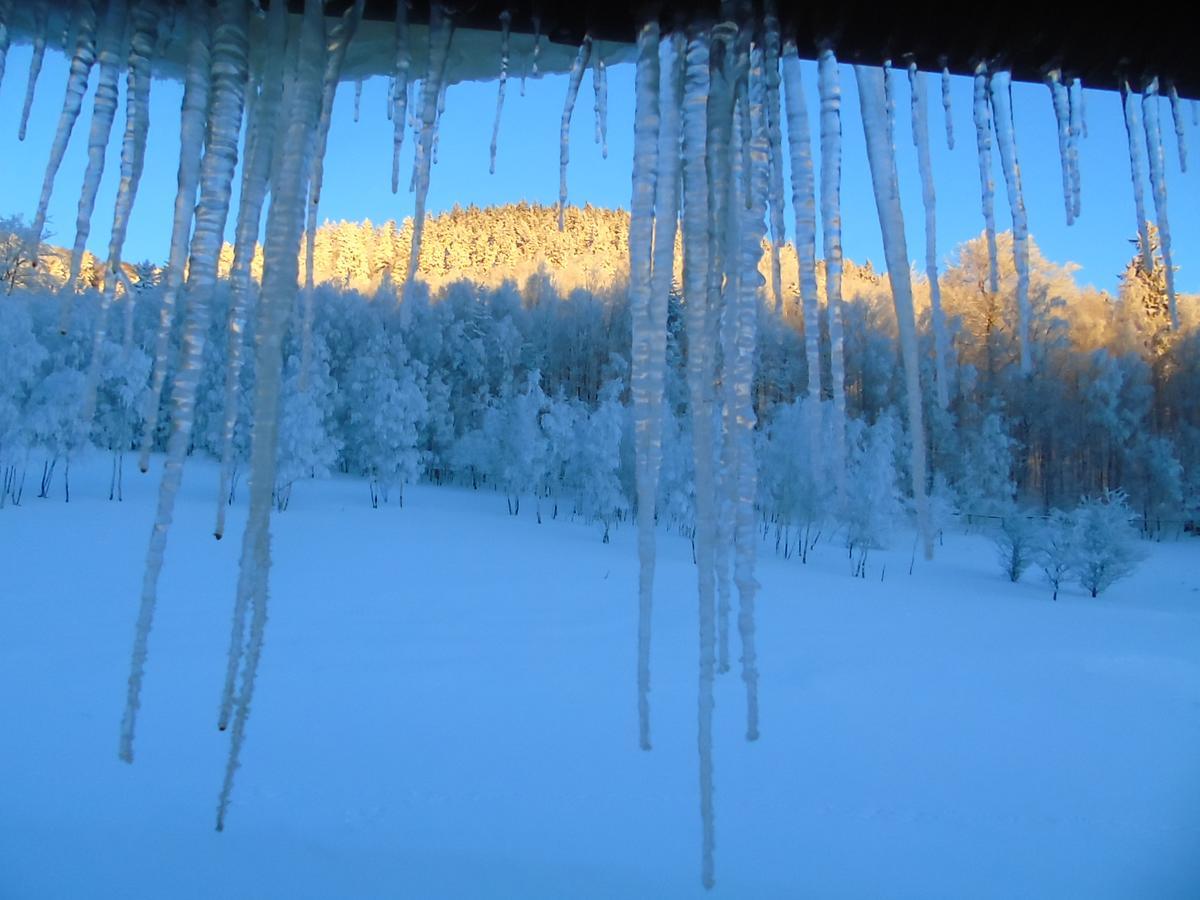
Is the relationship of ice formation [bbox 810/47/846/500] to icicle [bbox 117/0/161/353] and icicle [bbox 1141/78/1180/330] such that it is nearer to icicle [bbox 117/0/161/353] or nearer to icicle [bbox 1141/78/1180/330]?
icicle [bbox 1141/78/1180/330]

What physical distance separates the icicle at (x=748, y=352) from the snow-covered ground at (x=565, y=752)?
10.5 feet

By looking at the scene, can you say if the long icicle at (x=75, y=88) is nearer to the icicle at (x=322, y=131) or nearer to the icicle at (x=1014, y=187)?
the icicle at (x=322, y=131)

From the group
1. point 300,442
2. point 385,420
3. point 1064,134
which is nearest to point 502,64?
point 1064,134

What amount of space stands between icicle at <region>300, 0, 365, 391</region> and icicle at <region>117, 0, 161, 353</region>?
0.88 ft

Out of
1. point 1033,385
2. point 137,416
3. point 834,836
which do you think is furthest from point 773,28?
point 1033,385

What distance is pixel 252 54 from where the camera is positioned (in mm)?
1240

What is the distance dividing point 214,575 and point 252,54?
12.4 m

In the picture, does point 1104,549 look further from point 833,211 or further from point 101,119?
point 101,119

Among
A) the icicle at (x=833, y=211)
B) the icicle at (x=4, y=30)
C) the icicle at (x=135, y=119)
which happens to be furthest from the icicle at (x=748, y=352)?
the icicle at (x=4, y=30)

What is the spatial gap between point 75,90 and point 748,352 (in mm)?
1199

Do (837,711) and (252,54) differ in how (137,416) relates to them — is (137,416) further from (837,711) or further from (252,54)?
(252,54)

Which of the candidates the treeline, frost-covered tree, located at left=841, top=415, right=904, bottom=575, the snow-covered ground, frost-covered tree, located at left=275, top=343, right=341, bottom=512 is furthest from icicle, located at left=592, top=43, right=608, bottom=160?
frost-covered tree, located at left=275, top=343, right=341, bottom=512

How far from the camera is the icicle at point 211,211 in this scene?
1038 mm

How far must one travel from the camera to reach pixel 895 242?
1.18 metres
